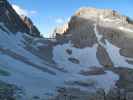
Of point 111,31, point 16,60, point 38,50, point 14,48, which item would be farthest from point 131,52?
point 16,60

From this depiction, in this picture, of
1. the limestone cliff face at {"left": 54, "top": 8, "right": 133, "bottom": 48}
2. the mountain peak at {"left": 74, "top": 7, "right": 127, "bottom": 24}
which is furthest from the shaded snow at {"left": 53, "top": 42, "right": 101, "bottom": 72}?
the mountain peak at {"left": 74, "top": 7, "right": 127, "bottom": 24}

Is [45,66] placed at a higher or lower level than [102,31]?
lower

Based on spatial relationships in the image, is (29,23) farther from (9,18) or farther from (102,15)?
(102,15)

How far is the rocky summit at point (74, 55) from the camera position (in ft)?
295

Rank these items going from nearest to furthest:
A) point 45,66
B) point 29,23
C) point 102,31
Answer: point 45,66, point 102,31, point 29,23

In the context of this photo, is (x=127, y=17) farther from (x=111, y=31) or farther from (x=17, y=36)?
(x=17, y=36)

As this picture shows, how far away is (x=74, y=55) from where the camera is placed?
14362 cm

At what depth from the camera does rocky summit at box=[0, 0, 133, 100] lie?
90062 mm

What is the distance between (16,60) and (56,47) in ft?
148

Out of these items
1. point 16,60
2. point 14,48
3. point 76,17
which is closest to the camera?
point 16,60

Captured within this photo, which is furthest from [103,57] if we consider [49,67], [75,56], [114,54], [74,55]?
[49,67]

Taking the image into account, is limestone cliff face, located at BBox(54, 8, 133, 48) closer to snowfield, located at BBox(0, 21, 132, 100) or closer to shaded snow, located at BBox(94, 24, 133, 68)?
shaded snow, located at BBox(94, 24, 133, 68)

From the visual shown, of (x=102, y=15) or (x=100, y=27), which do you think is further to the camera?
(x=102, y=15)

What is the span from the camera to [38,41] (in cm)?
15150
